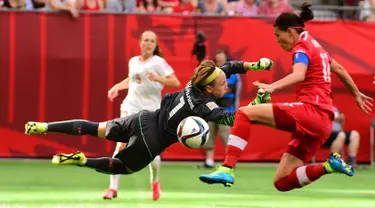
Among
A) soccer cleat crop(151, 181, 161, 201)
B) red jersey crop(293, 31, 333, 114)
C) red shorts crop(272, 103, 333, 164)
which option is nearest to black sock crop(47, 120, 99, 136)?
soccer cleat crop(151, 181, 161, 201)

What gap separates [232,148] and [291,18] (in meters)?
1.56

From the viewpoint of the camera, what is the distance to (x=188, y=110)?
9.53 m

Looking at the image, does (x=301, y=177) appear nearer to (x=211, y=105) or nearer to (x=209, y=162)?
(x=211, y=105)

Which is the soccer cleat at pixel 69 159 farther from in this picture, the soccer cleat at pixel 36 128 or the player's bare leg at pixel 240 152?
the player's bare leg at pixel 240 152

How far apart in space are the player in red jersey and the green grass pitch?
3.92ft

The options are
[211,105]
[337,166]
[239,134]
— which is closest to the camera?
[239,134]

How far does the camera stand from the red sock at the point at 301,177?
9.31m

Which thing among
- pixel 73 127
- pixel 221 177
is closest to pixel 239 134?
pixel 221 177

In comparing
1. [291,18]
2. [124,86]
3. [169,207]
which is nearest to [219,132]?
[124,86]

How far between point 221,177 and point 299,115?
1.10 m

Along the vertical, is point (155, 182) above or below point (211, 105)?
below

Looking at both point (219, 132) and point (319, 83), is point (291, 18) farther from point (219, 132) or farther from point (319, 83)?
point (219, 132)

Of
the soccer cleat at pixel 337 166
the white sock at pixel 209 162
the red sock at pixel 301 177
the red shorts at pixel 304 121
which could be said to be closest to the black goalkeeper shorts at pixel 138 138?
the red sock at pixel 301 177

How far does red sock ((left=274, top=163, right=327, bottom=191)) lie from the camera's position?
9312 millimetres
